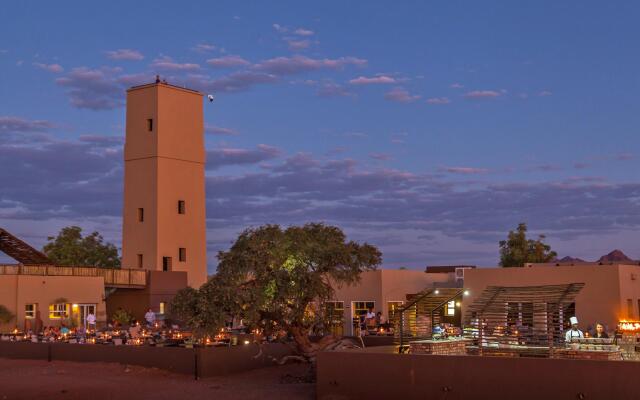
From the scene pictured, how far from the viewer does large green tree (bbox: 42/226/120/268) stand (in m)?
61.6

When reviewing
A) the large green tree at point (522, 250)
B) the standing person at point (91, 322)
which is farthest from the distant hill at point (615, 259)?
the standing person at point (91, 322)

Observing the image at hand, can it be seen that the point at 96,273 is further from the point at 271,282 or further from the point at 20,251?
the point at 271,282

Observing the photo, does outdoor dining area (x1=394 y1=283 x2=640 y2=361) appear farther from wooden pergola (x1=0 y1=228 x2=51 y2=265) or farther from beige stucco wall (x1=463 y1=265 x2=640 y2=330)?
wooden pergola (x1=0 y1=228 x2=51 y2=265)

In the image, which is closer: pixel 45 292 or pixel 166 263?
pixel 45 292

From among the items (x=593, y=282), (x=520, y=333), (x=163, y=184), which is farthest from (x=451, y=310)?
(x=163, y=184)

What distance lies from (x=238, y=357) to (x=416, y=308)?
268 inches

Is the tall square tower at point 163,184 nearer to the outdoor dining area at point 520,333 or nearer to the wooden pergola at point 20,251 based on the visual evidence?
the wooden pergola at point 20,251

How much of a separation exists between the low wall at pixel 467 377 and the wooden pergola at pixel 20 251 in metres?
29.8

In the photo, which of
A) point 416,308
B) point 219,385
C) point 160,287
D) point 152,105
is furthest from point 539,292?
point 152,105

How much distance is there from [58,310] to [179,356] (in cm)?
1796

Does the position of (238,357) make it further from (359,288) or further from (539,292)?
(359,288)

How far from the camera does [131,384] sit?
75.6ft

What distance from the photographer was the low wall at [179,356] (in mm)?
24438

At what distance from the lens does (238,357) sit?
25.0m
